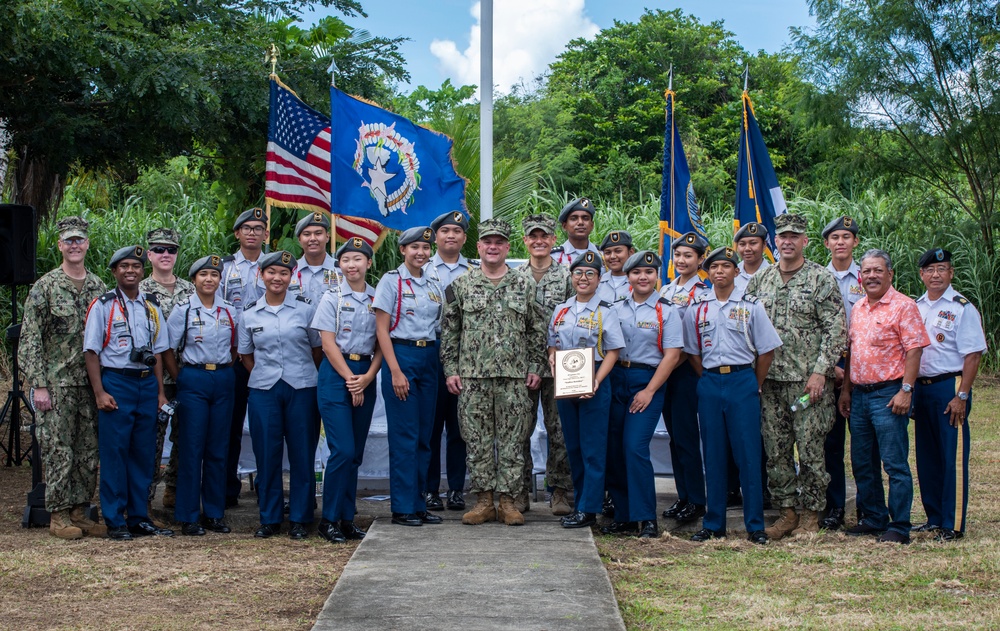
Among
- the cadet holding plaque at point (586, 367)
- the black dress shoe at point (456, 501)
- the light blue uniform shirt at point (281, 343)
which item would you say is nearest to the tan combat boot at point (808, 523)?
the cadet holding plaque at point (586, 367)

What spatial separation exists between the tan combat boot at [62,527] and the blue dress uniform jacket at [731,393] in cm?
369

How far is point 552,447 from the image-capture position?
6.81 meters

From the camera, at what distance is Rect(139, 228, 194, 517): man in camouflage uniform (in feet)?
22.0

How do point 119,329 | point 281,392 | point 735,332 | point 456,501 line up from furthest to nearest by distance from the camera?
point 456,501, point 281,392, point 119,329, point 735,332

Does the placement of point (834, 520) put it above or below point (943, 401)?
below

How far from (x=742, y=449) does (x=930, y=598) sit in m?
1.41

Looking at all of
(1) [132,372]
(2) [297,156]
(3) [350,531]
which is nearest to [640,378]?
(3) [350,531]

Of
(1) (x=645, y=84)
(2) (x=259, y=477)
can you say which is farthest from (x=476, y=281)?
(1) (x=645, y=84)

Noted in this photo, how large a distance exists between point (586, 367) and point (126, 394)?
2.65m

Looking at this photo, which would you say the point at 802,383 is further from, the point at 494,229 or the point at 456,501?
the point at 456,501

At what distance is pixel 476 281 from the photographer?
21.0 ft

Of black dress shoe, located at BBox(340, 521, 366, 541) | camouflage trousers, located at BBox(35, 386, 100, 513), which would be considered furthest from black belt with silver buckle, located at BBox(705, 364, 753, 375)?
camouflage trousers, located at BBox(35, 386, 100, 513)

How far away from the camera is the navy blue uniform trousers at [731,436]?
20.0 feet

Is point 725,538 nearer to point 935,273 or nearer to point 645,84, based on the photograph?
point 935,273
